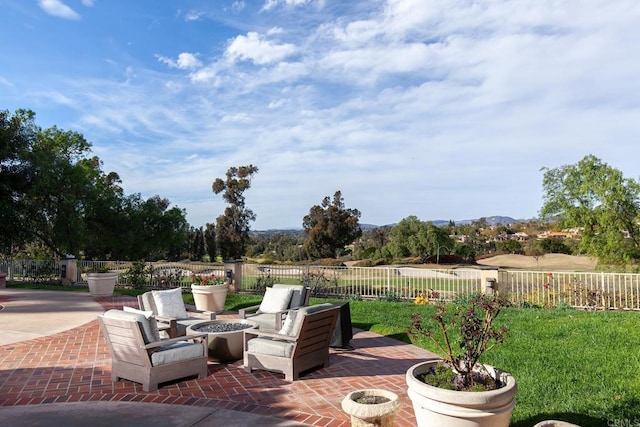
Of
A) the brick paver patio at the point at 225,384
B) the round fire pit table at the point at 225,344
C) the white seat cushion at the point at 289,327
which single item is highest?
the white seat cushion at the point at 289,327

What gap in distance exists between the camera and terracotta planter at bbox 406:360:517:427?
2609 mm

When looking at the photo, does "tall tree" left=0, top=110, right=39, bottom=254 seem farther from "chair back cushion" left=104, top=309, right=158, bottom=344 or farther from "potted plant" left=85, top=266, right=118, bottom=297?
"chair back cushion" left=104, top=309, right=158, bottom=344

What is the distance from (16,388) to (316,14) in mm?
9044

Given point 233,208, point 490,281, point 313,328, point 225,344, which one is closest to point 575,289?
point 490,281

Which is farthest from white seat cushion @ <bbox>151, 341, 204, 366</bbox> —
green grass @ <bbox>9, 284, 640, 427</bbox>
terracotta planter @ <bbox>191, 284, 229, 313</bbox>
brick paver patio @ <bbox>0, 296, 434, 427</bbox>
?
terracotta planter @ <bbox>191, 284, 229, 313</bbox>

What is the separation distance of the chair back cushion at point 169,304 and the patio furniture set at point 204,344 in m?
0.19

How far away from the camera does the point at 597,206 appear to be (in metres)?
19.5

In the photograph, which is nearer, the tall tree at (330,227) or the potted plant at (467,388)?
the potted plant at (467,388)

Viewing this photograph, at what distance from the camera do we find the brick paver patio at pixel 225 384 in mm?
4027

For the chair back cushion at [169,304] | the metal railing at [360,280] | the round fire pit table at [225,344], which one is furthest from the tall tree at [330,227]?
the round fire pit table at [225,344]

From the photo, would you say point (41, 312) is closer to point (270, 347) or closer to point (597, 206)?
point (270, 347)

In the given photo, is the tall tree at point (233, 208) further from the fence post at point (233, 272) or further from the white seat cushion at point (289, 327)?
the white seat cushion at point (289, 327)

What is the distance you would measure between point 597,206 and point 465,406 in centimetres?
2076

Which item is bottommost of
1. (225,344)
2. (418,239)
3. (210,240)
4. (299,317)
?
(225,344)
